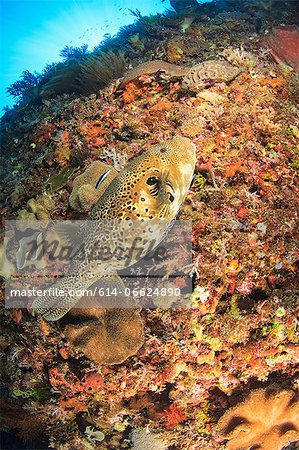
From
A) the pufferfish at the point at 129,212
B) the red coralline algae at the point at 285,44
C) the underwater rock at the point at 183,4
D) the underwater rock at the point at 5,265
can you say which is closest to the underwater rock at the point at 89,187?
the pufferfish at the point at 129,212

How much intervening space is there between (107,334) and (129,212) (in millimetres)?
1662

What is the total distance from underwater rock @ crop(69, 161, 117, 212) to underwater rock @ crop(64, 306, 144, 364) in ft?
4.73

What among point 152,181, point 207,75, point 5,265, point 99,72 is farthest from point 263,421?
point 99,72

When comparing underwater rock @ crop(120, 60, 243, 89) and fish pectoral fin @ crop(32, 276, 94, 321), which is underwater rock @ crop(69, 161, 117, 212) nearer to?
fish pectoral fin @ crop(32, 276, 94, 321)

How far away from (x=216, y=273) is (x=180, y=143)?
1707mm

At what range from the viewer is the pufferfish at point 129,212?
353 cm

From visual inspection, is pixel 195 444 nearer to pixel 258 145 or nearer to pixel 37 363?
pixel 37 363

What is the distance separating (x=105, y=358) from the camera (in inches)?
161

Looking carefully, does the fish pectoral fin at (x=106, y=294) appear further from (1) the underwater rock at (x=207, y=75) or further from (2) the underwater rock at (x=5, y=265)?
(1) the underwater rock at (x=207, y=75)

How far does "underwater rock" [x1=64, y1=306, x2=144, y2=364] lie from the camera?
159 inches

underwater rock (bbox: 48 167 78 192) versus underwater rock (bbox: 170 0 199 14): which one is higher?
underwater rock (bbox: 170 0 199 14)

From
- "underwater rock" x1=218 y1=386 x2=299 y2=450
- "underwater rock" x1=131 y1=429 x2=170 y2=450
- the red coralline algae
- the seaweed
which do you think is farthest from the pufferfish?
the red coralline algae

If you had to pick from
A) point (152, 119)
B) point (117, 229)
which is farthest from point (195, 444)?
point (152, 119)

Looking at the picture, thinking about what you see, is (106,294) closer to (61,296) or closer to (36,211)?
(61,296)
